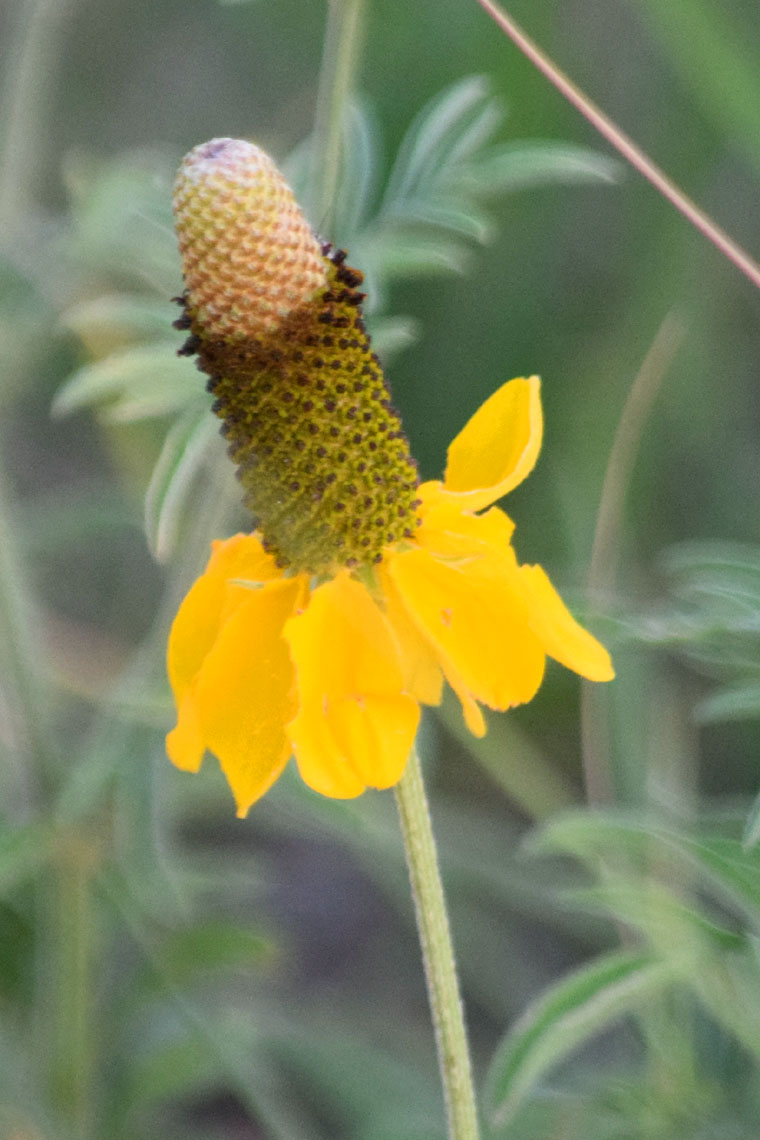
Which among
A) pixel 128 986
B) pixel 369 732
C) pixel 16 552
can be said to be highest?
pixel 16 552

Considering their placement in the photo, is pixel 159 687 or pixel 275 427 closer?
pixel 275 427

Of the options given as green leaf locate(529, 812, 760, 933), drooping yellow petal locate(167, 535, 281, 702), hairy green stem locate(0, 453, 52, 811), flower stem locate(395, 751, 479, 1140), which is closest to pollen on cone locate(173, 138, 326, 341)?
drooping yellow petal locate(167, 535, 281, 702)

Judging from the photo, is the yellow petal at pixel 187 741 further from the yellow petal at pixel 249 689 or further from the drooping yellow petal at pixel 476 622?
the drooping yellow petal at pixel 476 622

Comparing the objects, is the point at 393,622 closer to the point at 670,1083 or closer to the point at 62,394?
the point at 62,394

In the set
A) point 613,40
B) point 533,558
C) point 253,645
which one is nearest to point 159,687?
point 253,645

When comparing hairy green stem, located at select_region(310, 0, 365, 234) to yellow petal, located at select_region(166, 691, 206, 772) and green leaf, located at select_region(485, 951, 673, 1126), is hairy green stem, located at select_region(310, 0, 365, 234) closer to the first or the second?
yellow petal, located at select_region(166, 691, 206, 772)

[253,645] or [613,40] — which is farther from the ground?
[253,645]

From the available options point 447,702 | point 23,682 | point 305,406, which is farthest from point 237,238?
point 447,702

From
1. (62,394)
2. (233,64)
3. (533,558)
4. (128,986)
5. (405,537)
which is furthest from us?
(233,64)

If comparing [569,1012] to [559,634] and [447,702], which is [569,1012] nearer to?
[559,634]
